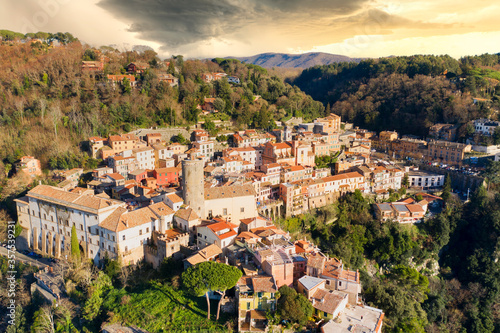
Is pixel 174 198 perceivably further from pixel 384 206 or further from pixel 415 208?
pixel 415 208

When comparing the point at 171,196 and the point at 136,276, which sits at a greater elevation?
the point at 171,196

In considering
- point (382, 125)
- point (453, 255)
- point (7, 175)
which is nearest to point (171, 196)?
point (7, 175)

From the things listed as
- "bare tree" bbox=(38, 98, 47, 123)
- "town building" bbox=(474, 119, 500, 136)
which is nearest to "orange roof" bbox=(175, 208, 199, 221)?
"bare tree" bbox=(38, 98, 47, 123)

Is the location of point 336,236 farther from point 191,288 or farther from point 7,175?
point 7,175

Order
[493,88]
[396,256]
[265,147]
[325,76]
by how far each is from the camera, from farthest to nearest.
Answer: [325,76] < [493,88] < [265,147] < [396,256]

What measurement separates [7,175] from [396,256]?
3667cm

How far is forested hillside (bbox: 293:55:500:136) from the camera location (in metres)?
52.7

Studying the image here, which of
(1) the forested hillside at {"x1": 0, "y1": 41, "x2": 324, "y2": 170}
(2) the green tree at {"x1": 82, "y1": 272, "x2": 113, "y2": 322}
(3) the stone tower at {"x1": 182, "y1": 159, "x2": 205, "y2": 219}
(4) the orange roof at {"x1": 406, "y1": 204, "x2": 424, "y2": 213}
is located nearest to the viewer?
(2) the green tree at {"x1": 82, "y1": 272, "x2": 113, "y2": 322}

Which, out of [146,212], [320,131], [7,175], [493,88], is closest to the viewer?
[146,212]

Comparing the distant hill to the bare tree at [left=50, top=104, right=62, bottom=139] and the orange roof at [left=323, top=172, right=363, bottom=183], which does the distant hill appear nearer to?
the orange roof at [left=323, top=172, right=363, bottom=183]

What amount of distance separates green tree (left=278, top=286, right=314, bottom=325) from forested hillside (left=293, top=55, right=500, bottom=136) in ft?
135

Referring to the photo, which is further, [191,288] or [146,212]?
[146,212]

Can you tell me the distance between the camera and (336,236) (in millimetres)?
31547

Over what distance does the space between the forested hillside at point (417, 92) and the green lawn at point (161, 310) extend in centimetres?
4421
